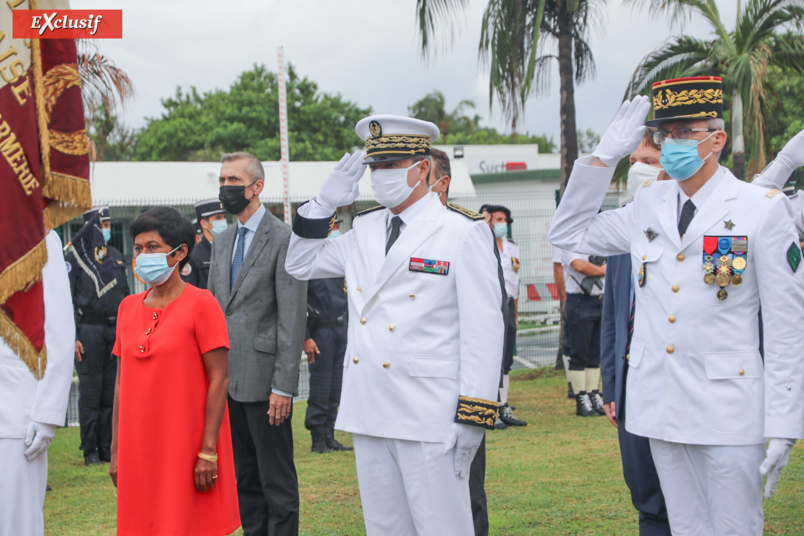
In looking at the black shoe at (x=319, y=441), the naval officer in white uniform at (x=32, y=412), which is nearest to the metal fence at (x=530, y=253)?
the black shoe at (x=319, y=441)

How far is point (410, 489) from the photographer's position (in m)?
3.43

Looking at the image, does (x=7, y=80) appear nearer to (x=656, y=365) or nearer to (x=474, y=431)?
(x=474, y=431)

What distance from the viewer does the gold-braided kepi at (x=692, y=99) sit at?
3422 millimetres

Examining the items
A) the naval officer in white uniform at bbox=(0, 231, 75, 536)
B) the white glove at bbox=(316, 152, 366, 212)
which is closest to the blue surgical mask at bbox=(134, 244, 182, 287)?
the naval officer in white uniform at bbox=(0, 231, 75, 536)

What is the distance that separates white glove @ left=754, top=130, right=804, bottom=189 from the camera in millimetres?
4426

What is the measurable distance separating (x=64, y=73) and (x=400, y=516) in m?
2.27

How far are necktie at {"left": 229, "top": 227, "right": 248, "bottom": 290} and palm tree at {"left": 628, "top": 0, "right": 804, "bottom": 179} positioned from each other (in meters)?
10.0

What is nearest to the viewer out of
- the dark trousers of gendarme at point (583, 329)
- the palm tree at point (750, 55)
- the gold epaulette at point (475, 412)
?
the gold epaulette at point (475, 412)

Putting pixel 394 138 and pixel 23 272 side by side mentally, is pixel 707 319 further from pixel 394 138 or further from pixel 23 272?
pixel 23 272

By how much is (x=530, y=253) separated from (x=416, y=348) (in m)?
13.8

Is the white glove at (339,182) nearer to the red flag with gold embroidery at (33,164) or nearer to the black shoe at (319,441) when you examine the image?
the red flag with gold embroidery at (33,164)

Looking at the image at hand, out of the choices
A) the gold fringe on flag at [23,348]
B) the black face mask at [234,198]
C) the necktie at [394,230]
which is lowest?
the gold fringe on flag at [23,348]

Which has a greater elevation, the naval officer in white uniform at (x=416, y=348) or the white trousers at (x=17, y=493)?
the naval officer in white uniform at (x=416, y=348)

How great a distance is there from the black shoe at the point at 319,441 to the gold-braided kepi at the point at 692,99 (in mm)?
5739
